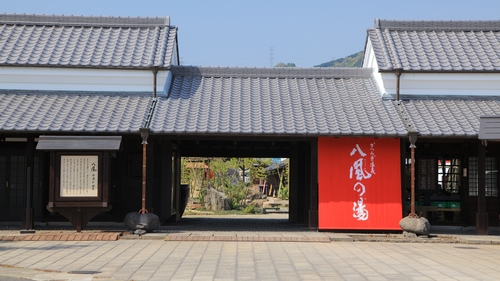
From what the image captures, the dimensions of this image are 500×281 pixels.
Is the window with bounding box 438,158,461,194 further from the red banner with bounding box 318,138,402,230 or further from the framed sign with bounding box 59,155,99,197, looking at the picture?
the framed sign with bounding box 59,155,99,197

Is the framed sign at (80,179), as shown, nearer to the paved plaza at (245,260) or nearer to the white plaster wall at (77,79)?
the paved plaza at (245,260)

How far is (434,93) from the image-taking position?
17.2 m

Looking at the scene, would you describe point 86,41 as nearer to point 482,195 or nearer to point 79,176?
point 79,176

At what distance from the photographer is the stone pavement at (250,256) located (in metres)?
9.52

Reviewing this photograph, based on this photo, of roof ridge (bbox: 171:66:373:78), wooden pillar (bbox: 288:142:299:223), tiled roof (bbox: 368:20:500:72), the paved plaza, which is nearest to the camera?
the paved plaza

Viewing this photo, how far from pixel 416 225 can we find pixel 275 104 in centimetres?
492

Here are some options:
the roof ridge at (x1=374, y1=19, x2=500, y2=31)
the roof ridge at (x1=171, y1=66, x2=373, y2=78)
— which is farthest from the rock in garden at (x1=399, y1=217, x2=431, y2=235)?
the roof ridge at (x1=374, y1=19, x2=500, y2=31)

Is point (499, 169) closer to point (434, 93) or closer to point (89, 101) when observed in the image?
point (434, 93)

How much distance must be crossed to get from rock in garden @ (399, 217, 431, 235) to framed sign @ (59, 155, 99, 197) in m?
7.59

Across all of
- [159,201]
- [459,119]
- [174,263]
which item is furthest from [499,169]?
[174,263]

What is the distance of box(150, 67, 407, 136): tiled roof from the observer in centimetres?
1525

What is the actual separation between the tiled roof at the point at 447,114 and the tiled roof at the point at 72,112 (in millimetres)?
7006

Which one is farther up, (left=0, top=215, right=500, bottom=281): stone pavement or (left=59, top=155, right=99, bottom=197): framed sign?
(left=59, top=155, right=99, bottom=197): framed sign

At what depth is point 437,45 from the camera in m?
18.3
